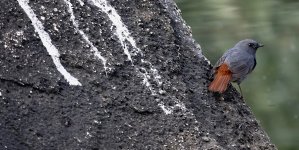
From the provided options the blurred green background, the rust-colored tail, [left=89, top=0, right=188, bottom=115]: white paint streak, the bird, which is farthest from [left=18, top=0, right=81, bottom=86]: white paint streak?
the blurred green background

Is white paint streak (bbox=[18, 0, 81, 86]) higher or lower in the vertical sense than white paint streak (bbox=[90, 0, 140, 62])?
lower

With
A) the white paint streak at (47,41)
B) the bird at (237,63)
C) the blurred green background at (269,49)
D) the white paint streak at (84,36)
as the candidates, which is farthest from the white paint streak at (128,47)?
the blurred green background at (269,49)

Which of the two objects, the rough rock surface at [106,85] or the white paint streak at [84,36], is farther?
the white paint streak at [84,36]

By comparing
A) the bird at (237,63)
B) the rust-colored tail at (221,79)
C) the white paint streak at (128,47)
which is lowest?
the white paint streak at (128,47)

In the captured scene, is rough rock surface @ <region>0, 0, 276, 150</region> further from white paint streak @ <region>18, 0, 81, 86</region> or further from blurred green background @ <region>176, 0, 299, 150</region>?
blurred green background @ <region>176, 0, 299, 150</region>

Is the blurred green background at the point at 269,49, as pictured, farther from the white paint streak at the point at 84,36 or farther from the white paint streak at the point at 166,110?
the white paint streak at the point at 166,110

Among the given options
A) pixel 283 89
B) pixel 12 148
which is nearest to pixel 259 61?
pixel 283 89

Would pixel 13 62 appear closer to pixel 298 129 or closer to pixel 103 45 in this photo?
pixel 103 45

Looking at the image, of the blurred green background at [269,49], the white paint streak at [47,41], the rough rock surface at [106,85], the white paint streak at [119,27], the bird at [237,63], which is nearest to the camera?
the rough rock surface at [106,85]
